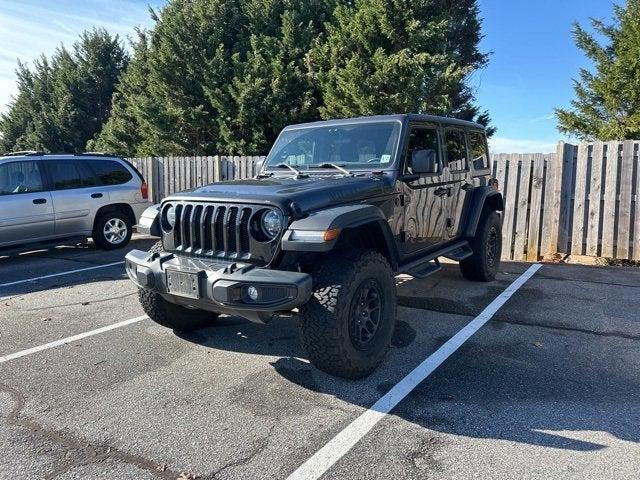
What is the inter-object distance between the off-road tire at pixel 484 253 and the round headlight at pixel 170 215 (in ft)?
13.0

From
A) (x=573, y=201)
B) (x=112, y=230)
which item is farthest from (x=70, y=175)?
(x=573, y=201)

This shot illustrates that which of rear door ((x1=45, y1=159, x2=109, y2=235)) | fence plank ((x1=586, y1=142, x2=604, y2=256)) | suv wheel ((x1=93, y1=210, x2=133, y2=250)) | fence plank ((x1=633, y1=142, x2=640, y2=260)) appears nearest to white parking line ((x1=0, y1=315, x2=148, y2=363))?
rear door ((x1=45, y1=159, x2=109, y2=235))

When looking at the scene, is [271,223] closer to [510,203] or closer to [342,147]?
[342,147]

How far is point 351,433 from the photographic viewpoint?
2.92m

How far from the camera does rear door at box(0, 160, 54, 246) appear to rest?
7.91 metres

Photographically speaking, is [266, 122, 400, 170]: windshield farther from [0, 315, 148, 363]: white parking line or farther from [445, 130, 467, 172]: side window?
[0, 315, 148, 363]: white parking line

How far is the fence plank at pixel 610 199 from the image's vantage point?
311 inches

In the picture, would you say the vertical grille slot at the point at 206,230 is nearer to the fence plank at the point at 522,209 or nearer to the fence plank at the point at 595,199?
the fence plank at the point at 522,209

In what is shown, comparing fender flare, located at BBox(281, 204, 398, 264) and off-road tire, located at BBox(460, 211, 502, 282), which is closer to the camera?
fender flare, located at BBox(281, 204, 398, 264)

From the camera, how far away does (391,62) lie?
13.8 metres

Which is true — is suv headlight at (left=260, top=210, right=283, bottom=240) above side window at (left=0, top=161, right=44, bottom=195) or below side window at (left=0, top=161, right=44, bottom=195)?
below

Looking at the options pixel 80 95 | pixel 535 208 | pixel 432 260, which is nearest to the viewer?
pixel 432 260

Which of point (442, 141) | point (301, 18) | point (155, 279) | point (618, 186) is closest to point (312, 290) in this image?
point (155, 279)

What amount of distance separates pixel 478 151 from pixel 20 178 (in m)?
7.45
